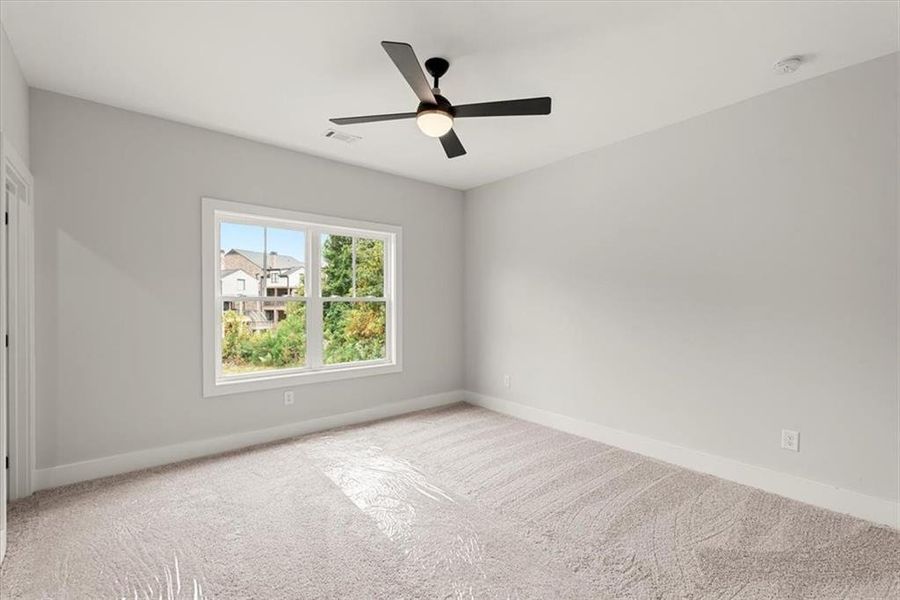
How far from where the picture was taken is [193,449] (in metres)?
3.34

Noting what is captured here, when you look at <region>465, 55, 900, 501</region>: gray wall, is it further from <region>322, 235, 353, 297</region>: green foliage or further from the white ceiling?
<region>322, 235, 353, 297</region>: green foliage

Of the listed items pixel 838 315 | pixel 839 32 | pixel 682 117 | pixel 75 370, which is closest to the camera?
pixel 839 32

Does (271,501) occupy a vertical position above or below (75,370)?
below

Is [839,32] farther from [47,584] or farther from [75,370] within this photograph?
[75,370]

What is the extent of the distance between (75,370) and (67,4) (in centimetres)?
219

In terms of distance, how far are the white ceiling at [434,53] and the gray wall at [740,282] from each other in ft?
1.15

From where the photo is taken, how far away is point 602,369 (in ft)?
12.4

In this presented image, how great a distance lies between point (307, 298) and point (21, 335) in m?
1.96

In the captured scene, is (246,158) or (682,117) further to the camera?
(246,158)

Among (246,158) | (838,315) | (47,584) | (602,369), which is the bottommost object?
(47,584)

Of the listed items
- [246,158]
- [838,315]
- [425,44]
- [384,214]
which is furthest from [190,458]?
[838,315]

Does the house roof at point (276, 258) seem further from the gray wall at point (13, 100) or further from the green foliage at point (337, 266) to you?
the gray wall at point (13, 100)

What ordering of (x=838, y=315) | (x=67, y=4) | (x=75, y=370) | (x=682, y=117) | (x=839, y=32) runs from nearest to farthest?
(x=67, y=4) < (x=839, y=32) < (x=838, y=315) < (x=75, y=370) < (x=682, y=117)

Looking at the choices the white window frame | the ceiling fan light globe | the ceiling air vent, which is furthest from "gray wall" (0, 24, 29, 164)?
the ceiling fan light globe
